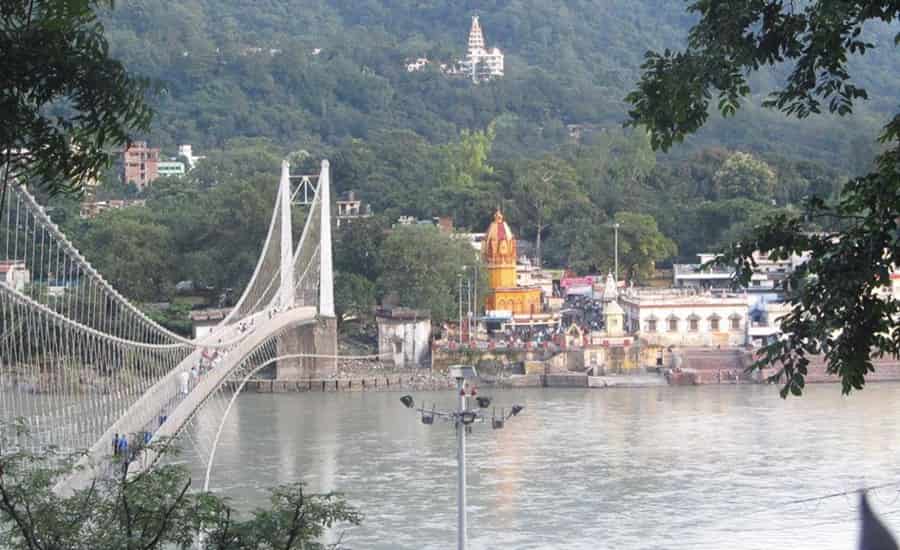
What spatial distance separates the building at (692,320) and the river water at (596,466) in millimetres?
3003

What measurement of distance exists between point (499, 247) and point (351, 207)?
5560 millimetres

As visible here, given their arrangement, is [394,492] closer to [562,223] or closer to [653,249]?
[653,249]

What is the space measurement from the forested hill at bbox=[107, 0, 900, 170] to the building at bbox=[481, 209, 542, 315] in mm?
10188

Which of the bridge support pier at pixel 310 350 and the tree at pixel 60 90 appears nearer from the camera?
the tree at pixel 60 90

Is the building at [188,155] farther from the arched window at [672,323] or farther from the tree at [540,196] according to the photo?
the arched window at [672,323]

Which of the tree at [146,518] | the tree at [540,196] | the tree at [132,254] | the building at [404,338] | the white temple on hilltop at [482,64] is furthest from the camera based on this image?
the white temple on hilltop at [482,64]

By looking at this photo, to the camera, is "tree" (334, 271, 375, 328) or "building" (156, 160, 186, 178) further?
"building" (156, 160, 186, 178)

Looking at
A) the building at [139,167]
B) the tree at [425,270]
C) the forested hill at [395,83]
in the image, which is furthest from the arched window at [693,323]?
the building at [139,167]

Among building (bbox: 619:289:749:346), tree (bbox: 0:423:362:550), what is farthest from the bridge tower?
tree (bbox: 0:423:362:550)

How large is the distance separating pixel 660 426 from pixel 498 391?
11.6ft

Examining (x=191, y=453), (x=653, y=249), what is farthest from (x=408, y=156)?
(x=191, y=453)

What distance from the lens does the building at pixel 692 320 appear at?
20.4 metres

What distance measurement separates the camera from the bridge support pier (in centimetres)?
1841

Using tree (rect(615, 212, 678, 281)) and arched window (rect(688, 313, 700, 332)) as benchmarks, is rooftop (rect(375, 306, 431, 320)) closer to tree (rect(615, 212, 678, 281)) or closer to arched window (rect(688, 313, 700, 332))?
arched window (rect(688, 313, 700, 332))
